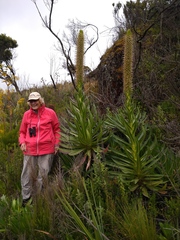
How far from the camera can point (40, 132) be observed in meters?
5.38

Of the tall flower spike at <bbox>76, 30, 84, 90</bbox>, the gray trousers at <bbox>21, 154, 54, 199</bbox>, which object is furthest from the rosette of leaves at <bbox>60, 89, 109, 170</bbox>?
the tall flower spike at <bbox>76, 30, 84, 90</bbox>

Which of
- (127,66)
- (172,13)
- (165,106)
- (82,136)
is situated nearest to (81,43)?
(127,66)

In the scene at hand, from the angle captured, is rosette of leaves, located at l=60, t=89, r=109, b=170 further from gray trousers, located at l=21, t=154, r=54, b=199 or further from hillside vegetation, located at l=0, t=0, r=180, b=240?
gray trousers, located at l=21, t=154, r=54, b=199

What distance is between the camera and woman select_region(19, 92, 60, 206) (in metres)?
5.30

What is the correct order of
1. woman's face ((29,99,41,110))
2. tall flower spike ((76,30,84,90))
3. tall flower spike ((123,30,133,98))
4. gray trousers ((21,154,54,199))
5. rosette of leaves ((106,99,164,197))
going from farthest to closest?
1. tall flower spike ((76,30,84,90))
2. woman's face ((29,99,41,110))
3. gray trousers ((21,154,54,199))
4. tall flower spike ((123,30,133,98))
5. rosette of leaves ((106,99,164,197))

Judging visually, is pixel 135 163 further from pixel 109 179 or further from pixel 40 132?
pixel 40 132

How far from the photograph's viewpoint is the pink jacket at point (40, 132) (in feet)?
17.5

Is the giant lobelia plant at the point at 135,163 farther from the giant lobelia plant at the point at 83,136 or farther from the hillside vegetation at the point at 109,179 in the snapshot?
the giant lobelia plant at the point at 83,136

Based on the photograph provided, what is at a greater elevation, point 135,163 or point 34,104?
point 34,104

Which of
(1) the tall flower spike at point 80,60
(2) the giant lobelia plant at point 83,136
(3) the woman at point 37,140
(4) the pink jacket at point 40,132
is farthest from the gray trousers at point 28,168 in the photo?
(1) the tall flower spike at point 80,60

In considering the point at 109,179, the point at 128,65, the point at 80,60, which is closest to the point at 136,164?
the point at 109,179

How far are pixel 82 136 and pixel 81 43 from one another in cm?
176

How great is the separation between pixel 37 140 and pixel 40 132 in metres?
0.15

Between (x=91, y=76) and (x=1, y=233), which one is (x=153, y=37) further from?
(x=1, y=233)
